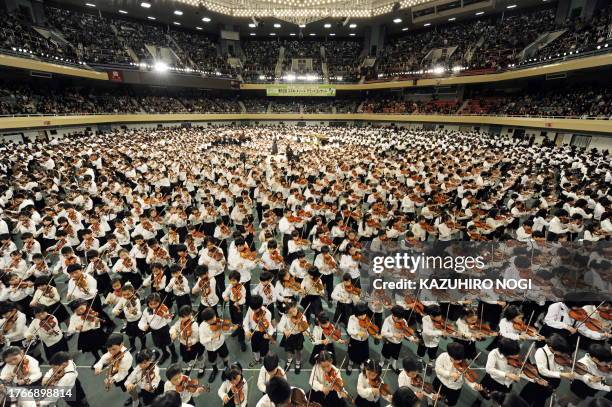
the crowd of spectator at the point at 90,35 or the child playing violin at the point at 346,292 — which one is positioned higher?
the crowd of spectator at the point at 90,35

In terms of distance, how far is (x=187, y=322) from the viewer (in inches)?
181

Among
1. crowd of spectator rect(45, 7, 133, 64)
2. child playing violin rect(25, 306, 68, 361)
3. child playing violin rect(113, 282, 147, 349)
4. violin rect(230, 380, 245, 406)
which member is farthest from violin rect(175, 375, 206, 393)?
crowd of spectator rect(45, 7, 133, 64)

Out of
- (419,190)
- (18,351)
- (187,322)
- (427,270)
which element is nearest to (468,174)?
(419,190)

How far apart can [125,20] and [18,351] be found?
45181mm

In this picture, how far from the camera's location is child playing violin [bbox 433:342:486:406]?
384 cm

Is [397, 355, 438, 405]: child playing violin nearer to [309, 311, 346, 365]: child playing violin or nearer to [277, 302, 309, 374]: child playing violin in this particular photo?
[309, 311, 346, 365]: child playing violin

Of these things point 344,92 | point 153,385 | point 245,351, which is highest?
point 344,92

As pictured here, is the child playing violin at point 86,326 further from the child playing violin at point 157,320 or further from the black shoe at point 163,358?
the black shoe at point 163,358

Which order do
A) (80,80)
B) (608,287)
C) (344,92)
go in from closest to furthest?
(608,287) → (80,80) → (344,92)

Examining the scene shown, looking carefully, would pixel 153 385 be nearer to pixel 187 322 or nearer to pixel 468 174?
pixel 187 322

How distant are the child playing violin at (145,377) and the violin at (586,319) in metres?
6.26

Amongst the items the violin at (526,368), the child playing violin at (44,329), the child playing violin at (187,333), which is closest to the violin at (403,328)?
the violin at (526,368)

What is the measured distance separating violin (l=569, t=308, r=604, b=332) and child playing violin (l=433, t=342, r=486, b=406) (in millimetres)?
2191

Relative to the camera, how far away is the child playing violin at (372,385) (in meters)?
3.66
